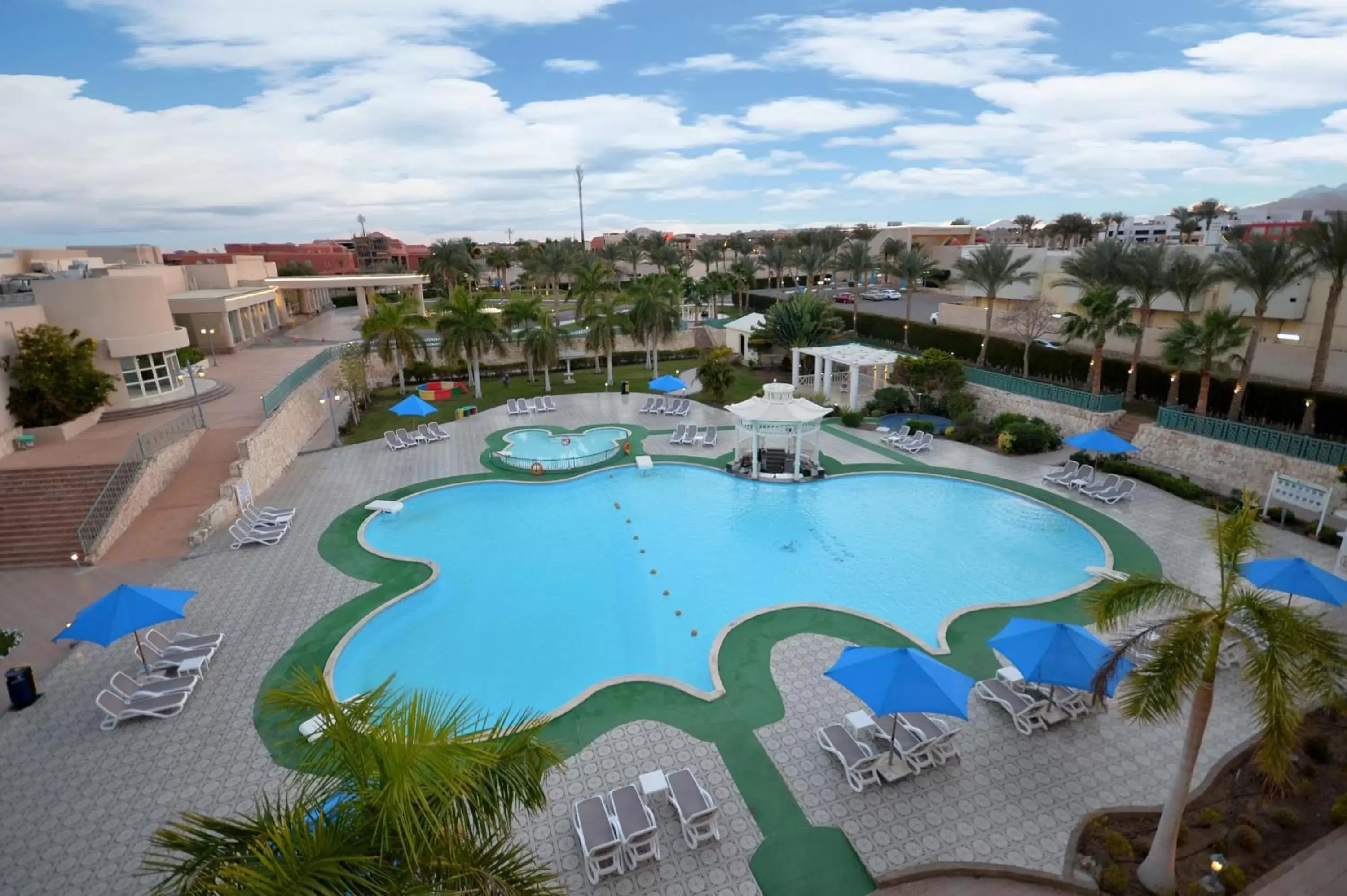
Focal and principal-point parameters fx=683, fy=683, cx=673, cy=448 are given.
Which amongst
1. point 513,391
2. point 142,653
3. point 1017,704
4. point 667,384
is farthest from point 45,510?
point 1017,704

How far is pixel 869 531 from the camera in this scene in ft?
65.2

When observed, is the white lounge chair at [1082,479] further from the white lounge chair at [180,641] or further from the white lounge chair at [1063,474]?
the white lounge chair at [180,641]

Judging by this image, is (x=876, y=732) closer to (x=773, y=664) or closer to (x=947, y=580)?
(x=773, y=664)

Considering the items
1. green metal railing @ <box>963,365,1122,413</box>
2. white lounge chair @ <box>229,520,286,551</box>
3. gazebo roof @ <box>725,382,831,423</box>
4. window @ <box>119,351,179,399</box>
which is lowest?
white lounge chair @ <box>229,520,286,551</box>

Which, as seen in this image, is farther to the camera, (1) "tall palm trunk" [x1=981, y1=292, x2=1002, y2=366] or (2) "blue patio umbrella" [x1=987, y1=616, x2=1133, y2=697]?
(1) "tall palm trunk" [x1=981, y1=292, x2=1002, y2=366]

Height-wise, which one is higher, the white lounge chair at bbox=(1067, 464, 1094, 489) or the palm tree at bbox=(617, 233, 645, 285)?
the palm tree at bbox=(617, 233, 645, 285)

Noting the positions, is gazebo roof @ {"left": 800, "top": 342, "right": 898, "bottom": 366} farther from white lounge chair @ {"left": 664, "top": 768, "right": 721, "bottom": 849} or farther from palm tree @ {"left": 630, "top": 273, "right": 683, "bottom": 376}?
white lounge chair @ {"left": 664, "top": 768, "right": 721, "bottom": 849}

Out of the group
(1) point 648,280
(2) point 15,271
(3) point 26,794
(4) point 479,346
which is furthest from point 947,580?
(2) point 15,271

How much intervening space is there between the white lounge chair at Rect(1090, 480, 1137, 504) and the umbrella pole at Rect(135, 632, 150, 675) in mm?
24520

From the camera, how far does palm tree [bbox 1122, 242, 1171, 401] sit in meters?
26.6

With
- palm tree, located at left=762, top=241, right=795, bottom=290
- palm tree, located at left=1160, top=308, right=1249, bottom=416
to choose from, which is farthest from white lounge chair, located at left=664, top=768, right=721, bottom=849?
palm tree, located at left=762, top=241, right=795, bottom=290

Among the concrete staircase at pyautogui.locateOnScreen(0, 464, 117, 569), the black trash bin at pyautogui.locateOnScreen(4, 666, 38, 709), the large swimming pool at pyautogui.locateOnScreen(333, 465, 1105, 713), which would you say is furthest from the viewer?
the concrete staircase at pyautogui.locateOnScreen(0, 464, 117, 569)

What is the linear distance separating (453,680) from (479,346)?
23.8 metres

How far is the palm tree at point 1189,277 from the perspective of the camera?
25797 mm
